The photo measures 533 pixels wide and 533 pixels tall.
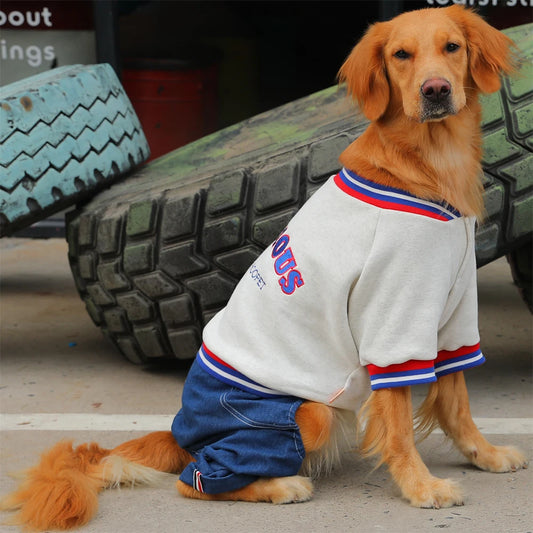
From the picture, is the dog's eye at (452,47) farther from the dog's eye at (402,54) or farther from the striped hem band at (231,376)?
the striped hem band at (231,376)

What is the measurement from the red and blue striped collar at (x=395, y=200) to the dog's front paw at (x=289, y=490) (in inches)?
31.6

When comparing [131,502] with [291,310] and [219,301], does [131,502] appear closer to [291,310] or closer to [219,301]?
[291,310]

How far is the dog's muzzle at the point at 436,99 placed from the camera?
2268 millimetres

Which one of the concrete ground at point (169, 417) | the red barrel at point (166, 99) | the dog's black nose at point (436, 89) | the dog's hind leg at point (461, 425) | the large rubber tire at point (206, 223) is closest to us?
the dog's black nose at point (436, 89)

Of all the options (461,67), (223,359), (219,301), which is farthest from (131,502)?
(461,67)

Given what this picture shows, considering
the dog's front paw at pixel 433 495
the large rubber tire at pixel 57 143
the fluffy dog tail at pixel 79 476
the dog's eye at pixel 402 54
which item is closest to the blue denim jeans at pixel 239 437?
the fluffy dog tail at pixel 79 476

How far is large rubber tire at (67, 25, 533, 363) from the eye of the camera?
3057mm

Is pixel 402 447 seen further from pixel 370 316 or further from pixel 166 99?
pixel 166 99

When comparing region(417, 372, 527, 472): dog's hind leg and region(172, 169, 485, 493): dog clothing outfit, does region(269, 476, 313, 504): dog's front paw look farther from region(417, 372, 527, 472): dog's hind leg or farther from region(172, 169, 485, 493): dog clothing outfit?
region(417, 372, 527, 472): dog's hind leg

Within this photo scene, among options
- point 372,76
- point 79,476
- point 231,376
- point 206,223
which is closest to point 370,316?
point 231,376

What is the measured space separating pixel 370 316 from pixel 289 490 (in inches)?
21.5

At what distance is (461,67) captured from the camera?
7.79 feet

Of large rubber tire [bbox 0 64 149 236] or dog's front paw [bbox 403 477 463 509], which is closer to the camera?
dog's front paw [bbox 403 477 463 509]

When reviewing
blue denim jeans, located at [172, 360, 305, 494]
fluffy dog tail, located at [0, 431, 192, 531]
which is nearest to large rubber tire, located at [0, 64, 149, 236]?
fluffy dog tail, located at [0, 431, 192, 531]
